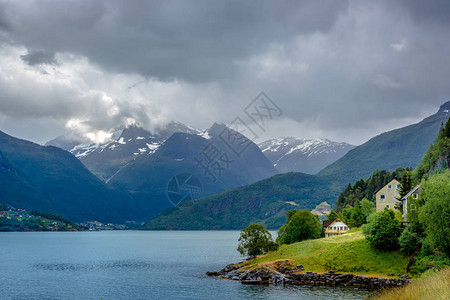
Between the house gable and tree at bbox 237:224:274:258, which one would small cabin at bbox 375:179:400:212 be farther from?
tree at bbox 237:224:274:258

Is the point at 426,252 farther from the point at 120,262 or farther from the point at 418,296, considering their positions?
the point at 120,262

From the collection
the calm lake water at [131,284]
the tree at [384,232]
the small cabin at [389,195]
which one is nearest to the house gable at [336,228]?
the small cabin at [389,195]

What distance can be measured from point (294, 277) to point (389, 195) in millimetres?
50440

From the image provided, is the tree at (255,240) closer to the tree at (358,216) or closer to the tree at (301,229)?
the tree at (301,229)

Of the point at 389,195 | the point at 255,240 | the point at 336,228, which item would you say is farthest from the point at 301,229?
the point at 389,195

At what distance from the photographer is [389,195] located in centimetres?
12350

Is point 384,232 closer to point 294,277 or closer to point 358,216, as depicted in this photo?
point 294,277

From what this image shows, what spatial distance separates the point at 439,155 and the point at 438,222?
174 ft

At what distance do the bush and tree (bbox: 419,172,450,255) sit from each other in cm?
784

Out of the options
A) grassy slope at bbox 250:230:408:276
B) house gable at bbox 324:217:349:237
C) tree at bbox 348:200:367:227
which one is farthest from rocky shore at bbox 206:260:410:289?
house gable at bbox 324:217:349:237

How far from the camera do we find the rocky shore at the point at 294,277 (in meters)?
79.9

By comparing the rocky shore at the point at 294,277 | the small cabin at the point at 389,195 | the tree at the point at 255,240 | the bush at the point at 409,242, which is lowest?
the rocky shore at the point at 294,277

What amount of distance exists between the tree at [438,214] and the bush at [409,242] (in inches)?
309

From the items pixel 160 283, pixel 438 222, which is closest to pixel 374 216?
pixel 438 222
